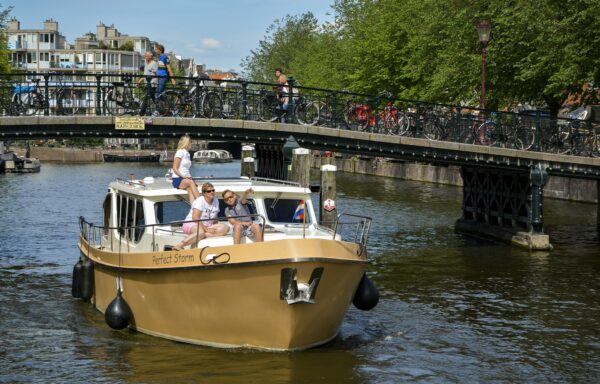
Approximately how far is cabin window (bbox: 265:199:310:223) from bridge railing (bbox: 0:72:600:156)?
1034cm

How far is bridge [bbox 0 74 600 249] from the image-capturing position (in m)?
30.4

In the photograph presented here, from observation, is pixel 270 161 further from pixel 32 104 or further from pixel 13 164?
pixel 13 164

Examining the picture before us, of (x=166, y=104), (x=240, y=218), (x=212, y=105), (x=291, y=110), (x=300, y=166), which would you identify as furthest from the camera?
(x=291, y=110)

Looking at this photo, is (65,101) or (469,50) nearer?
(65,101)

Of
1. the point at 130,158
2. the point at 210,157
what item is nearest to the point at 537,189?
the point at 210,157

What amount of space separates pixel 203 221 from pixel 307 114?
47.6 ft

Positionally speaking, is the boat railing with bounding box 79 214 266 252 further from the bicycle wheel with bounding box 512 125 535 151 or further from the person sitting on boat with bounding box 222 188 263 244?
the bicycle wheel with bounding box 512 125 535 151

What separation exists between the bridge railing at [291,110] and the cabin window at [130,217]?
26.0ft

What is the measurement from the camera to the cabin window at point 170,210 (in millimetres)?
19953

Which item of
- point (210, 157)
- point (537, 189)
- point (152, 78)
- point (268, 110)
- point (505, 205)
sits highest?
point (152, 78)

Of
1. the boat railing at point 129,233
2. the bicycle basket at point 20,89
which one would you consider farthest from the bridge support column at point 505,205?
the boat railing at point 129,233

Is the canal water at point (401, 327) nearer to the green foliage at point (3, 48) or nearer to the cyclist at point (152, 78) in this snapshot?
the cyclist at point (152, 78)

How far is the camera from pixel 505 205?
3509 cm

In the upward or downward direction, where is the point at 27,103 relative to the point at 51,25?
downward
